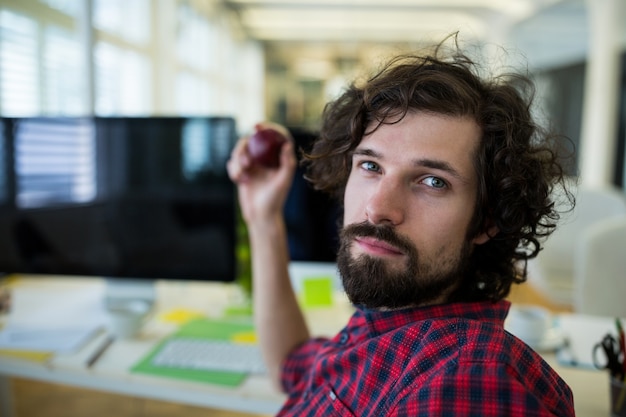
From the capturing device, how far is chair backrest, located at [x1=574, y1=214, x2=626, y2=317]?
1622 mm

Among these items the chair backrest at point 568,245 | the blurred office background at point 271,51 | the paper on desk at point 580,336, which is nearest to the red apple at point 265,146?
the blurred office background at point 271,51

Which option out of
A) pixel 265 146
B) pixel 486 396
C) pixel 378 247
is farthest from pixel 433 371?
pixel 265 146

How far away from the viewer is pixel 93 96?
2994mm

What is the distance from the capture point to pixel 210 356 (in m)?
1.20

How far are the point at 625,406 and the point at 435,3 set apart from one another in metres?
7.10

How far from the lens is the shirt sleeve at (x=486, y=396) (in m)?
0.51

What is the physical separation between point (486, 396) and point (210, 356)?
0.82 metres

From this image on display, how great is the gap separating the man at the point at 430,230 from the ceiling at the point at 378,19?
5144 millimetres

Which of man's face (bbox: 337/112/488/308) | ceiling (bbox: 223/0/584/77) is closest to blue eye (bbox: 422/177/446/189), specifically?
man's face (bbox: 337/112/488/308)

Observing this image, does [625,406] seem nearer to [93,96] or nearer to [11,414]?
[11,414]

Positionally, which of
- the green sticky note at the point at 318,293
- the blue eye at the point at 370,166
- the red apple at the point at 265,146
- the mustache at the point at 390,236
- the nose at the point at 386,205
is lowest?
the green sticky note at the point at 318,293

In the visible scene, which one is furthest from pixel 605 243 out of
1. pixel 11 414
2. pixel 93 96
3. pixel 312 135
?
pixel 93 96

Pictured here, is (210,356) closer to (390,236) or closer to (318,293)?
(318,293)

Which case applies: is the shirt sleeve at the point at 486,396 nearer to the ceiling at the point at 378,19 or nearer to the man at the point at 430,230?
the man at the point at 430,230
